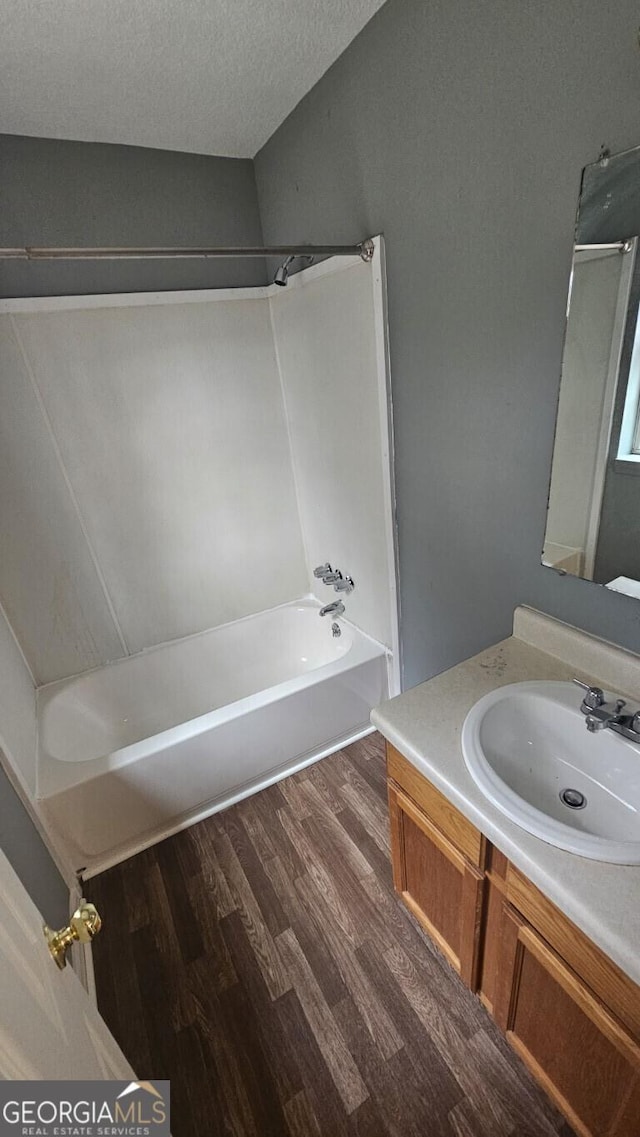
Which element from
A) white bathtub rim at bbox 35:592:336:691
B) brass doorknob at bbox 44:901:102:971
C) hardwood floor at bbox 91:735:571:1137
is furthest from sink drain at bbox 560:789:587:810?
white bathtub rim at bbox 35:592:336:691

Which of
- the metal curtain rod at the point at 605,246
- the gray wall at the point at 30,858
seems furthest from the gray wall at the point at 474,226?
the gray wall at the point at 30,858

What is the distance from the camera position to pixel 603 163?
2.94ft

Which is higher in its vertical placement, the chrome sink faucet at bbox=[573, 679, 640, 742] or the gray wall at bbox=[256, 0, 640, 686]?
the gray wall at bbox=[256, 0, 640, 686]

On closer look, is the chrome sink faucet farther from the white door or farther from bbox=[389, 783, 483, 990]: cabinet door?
the white door

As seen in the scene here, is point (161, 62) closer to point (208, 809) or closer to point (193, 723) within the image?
point (193, 723)

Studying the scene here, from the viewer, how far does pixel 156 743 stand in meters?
1.75

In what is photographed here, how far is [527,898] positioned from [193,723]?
1.28 metres

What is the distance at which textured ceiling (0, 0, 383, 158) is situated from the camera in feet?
3.79

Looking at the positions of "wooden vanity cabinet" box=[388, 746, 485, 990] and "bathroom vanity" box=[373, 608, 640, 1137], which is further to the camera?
"wooden vanity cabinet" box=[388, 746, 485, 990]

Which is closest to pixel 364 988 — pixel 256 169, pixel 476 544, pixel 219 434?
pixel 476 544

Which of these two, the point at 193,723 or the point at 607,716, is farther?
the point at 193,723

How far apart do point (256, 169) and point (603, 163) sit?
5.27 feet

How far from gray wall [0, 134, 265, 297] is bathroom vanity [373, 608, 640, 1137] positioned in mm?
1961

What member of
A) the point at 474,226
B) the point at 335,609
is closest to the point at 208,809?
the point at 335,609
